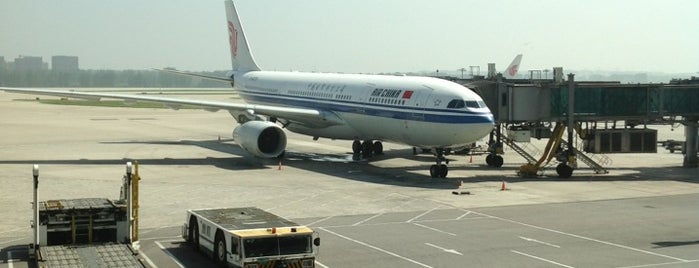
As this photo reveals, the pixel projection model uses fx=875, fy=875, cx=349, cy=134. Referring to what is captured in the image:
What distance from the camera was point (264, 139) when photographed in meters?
45.7

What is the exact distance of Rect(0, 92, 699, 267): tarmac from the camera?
23391 millimetres

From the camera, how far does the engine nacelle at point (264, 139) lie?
148ft

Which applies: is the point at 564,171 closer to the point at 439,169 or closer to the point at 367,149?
the point at 439,169

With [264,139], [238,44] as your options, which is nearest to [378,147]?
[264,139]

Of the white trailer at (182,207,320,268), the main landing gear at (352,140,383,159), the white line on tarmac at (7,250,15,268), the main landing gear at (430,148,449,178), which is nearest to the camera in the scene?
the white trailer at (182,207,320,268)

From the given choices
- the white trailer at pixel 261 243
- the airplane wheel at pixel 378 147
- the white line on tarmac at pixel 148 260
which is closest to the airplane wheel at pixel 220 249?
the white trailer at pixel 261 243

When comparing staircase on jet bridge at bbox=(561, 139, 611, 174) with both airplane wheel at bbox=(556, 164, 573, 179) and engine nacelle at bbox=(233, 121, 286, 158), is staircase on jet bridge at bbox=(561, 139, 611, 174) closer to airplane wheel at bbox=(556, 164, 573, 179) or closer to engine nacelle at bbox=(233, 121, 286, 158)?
airplane wheel at bbox=(556, 164, 573, 179)

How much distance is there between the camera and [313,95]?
50969mm

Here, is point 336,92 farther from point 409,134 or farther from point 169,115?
point 169,115

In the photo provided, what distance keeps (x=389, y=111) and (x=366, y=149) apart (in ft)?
24.6

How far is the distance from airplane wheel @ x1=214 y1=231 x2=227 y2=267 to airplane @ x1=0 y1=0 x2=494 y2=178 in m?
18.4

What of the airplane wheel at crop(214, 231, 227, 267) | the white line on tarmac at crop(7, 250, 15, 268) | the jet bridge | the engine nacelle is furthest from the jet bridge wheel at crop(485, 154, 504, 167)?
the white line on tarmac at crop(7, 250, 15, 268)

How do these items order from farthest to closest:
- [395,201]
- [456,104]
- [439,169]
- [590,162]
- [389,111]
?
[590,162] → [389,111] → [439,169] → [456,104] → [395,201]

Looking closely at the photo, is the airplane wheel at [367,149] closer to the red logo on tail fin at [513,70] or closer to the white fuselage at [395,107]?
the white fuselage at [395,107]
